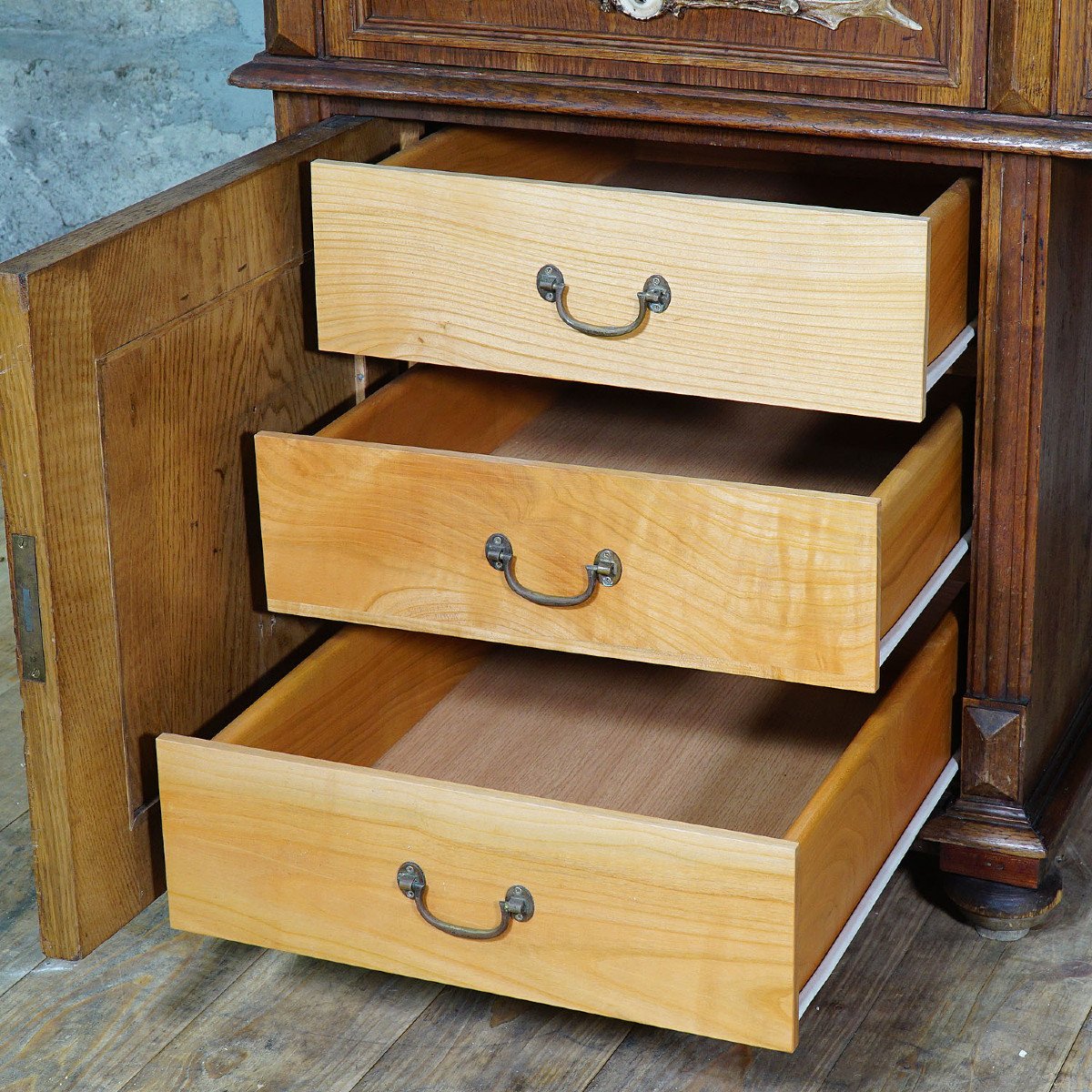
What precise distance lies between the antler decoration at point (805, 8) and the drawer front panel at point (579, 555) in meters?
0.33

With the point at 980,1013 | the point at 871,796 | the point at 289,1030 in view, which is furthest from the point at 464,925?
the point at 980,1013

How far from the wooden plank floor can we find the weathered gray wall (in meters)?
1.05

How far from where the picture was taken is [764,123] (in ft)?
4.12

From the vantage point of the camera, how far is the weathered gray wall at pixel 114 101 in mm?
2076

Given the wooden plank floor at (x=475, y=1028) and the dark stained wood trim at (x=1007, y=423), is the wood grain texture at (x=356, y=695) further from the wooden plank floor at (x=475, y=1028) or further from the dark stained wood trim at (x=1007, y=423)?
the dark stained wood trim at (x=1007, y=423)

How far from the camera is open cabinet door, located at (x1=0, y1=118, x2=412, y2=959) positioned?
1128 mm

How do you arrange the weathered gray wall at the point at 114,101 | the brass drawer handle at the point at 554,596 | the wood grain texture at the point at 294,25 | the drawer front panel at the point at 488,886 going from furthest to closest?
the weathered gray wall at the point at 114,101 → the wood grain texture at the point at 294,25 → the brass drawer handle at the point at 554,596 → the drawer front panel at the point at 488,886

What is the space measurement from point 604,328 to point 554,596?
188mm

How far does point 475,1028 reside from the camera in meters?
1.28

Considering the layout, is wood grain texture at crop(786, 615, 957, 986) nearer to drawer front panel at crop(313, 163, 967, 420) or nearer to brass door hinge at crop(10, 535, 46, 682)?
drawer front panel at crop(313, 163, 967, 420)

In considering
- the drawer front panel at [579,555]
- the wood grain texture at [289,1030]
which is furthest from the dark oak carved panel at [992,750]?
the wood grain texture at [289,1030]

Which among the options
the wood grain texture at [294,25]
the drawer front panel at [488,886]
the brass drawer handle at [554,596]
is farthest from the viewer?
the wood grain texture at [294,25]

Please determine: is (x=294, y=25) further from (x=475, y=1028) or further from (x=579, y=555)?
(x=475, y=1028)

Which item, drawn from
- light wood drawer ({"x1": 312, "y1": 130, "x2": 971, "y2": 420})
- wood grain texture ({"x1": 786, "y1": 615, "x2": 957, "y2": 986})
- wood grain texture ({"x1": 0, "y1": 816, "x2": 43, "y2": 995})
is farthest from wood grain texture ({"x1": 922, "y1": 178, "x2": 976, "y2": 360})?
wood grain texture ({"x1": 0, "y1": 816, "x2": 43, "y2": 995})
